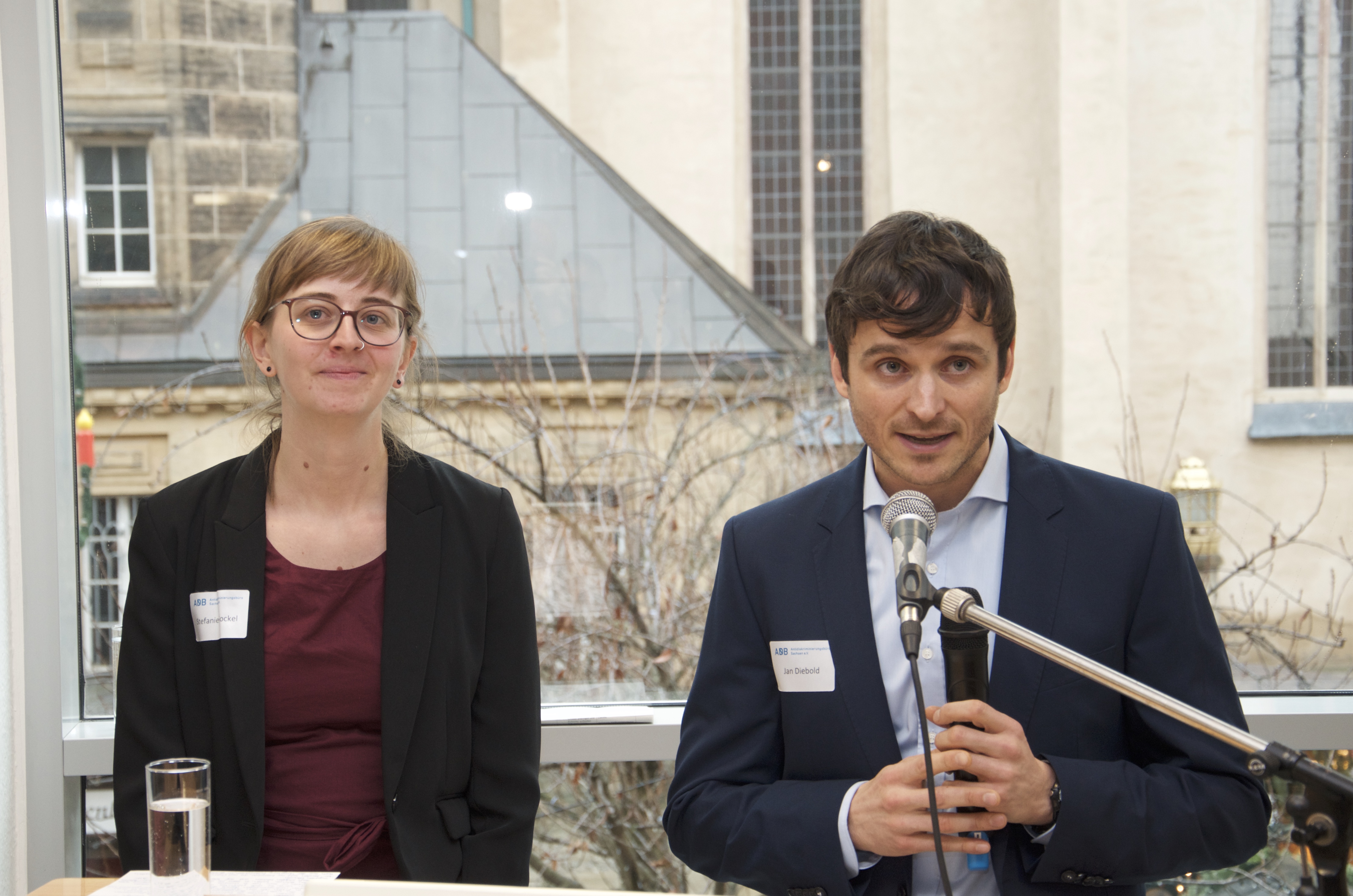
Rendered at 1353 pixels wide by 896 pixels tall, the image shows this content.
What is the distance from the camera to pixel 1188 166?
3801 mm

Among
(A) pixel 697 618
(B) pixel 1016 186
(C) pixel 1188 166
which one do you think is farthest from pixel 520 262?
(C) pixel 1188 166

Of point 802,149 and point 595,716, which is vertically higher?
point 802,149

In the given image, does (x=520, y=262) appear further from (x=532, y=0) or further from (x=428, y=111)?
(x=532, y=0)

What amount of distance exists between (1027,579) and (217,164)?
10.3 feet

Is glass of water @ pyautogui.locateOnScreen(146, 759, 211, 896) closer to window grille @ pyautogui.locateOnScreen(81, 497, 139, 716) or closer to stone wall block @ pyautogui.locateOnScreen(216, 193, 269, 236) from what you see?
window grille @ pyautogui.locateOnScreen(81, 497, 139, 716)

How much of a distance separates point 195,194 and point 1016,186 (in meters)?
2.79

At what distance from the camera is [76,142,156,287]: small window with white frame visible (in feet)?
9.87

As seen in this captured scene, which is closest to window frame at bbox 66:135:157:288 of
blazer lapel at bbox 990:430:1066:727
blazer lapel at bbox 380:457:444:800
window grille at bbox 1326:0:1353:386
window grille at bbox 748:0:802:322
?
blazer lapel at bbox 380:457:444:800

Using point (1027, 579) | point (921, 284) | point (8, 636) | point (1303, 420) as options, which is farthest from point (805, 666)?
point (1303, 420)

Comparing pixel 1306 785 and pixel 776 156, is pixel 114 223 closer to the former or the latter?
pixel 776 156

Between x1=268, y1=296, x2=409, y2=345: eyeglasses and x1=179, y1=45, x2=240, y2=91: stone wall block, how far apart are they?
2.26m

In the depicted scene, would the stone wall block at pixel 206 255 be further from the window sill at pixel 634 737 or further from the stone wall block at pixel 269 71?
the window sill at pixel 634 737

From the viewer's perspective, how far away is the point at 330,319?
71.2 inches

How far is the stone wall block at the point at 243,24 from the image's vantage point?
3.69 metres
